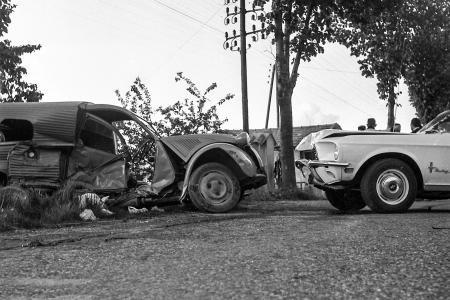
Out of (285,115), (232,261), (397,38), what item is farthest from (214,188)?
(397,38)

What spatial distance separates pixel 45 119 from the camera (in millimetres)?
8289

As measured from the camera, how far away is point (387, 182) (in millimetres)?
8117

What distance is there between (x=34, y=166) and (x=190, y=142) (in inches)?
93.3

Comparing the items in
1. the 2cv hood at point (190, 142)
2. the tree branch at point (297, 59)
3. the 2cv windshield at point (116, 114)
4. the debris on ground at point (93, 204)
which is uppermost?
the tree branch at point (297, 59)

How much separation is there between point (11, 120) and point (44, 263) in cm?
470

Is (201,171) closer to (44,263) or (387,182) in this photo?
(387,182)

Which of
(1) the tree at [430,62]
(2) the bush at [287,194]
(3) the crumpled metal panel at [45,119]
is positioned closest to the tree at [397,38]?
(1) the tree at [430,62]

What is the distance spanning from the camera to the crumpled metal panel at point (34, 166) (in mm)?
8008

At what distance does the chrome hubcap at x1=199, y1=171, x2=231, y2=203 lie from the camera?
8445mm

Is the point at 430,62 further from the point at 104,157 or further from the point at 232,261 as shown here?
the point at 232,261

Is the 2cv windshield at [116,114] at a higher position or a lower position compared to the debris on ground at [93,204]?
higher

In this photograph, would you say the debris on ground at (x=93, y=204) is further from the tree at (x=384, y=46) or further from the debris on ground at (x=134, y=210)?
the tree at (x=384, y=46)

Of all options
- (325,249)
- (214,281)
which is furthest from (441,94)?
(214,281)

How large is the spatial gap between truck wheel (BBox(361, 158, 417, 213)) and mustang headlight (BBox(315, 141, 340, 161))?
549 millimetres
